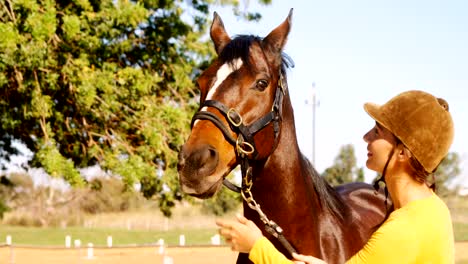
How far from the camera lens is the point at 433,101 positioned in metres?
2.19

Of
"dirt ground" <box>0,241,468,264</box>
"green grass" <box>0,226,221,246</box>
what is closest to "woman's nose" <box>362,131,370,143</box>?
"dirt ground" <box>0,241,468,264</box>

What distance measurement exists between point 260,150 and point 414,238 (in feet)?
5.77

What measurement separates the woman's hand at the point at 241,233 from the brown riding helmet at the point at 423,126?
0.58 m

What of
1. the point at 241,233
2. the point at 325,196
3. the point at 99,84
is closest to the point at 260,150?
the point at 325,196

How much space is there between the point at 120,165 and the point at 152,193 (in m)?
1.22

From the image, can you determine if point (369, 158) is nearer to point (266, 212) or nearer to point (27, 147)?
point (266, 212)

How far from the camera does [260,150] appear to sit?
375cm

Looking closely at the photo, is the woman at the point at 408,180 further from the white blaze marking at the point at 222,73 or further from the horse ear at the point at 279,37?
the horse ear at the point at 279,37

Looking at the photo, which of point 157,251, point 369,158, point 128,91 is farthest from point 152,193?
point 369,158

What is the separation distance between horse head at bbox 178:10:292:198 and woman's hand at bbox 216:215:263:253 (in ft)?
3.01

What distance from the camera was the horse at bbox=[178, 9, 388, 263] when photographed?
3.43m

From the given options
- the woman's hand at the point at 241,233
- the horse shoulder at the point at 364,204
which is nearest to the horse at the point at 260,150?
the horse shoulder at the point at 364,204

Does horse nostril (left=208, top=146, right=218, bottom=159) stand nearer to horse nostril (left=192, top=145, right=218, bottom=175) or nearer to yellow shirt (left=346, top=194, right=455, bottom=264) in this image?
horse nostril (left=192, top=145, right=218, bottom=175)

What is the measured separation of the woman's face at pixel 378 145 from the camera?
2252 mm
